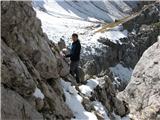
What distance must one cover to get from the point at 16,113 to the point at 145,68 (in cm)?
1511

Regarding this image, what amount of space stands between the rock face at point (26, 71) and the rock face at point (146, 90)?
7.51m

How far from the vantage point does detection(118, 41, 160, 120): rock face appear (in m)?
25.6

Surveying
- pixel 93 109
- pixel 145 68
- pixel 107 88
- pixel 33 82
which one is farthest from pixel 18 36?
pixel 145 68

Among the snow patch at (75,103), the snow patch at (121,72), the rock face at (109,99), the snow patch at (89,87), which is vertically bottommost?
the snow patch at (121,72)

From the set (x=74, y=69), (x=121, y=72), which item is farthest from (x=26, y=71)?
(x=121, y=72)

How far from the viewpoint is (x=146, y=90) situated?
27094 mm

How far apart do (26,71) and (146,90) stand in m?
12.8

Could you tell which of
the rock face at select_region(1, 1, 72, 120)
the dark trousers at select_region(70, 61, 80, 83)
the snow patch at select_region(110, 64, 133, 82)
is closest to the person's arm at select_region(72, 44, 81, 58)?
the dark trousers at select_region(70, 61, 80, 83)

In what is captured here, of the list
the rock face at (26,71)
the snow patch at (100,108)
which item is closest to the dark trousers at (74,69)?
the snow patch at (100,108)

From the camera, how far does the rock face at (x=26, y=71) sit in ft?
48.4

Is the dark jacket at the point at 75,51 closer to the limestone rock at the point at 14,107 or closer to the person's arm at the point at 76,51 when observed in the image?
the person's arm at the point at 76,51

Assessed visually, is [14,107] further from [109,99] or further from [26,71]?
[109,99]

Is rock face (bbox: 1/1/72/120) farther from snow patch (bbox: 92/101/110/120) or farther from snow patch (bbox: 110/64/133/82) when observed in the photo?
snow patch (bbox: 110/64/133/82)

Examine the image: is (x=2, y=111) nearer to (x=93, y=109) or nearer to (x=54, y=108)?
(x=54, y=108)
